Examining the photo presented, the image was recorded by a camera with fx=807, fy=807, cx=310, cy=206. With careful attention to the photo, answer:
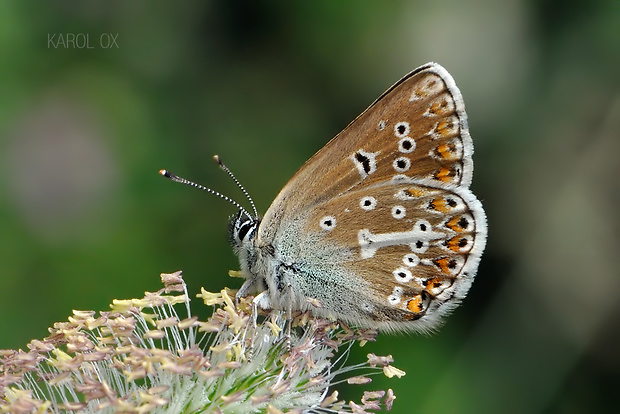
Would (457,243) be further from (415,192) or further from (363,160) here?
(363,160)

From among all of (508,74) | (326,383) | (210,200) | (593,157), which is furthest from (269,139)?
(326,383)

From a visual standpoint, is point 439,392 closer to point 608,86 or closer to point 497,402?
point 497,402

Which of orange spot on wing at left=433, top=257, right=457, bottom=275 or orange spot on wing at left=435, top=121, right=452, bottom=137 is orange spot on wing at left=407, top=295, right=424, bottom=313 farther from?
orange spot on wing at left=435, top=121, right=452, bottom=137

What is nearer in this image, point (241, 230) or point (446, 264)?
point (446, 264)

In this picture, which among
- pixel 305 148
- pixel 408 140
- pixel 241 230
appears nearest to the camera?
pixel 408 140

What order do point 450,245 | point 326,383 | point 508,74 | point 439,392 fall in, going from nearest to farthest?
point 326,383
point 450,245
point 439,392
point 508,74

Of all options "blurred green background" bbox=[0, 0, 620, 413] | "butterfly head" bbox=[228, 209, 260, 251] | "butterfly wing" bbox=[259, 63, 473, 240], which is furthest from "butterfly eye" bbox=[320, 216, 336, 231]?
"blurred green background" bbox=[0, 0, 620, 413]

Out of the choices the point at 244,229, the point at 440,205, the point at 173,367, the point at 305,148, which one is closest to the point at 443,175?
the point at 440,205
